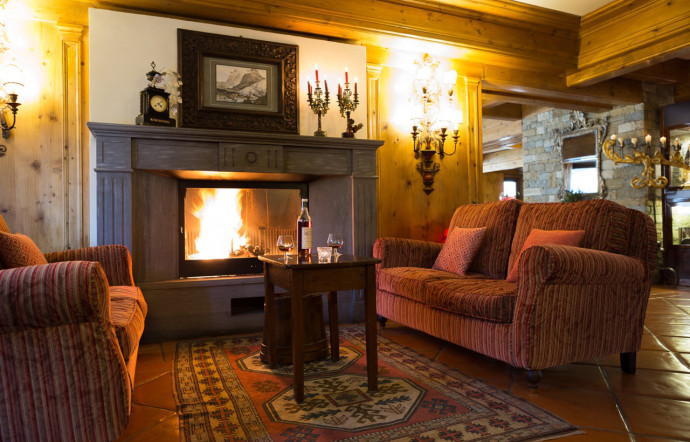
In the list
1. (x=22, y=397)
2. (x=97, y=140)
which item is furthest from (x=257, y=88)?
(x=22, y=397)

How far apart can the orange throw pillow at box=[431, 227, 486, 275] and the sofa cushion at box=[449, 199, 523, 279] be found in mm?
85

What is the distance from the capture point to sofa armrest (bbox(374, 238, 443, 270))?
3.55 metres

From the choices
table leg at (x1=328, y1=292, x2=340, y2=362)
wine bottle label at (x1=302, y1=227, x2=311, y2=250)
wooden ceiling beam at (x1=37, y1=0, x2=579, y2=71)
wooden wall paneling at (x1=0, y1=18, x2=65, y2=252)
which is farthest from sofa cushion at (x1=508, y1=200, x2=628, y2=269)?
wooden wall paneling at (x1=0, y1=18, x2=65, y2=252)

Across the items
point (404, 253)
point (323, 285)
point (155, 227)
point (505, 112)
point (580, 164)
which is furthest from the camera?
point (505, 112)

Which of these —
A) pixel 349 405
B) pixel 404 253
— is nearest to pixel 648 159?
pixel 404 253

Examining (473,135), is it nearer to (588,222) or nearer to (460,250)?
(460,250)

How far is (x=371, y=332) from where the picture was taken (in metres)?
2.23

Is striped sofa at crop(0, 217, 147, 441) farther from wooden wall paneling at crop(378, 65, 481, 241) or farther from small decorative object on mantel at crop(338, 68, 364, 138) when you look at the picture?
wooden wall paneling at crop(378, 65, 481, 241)

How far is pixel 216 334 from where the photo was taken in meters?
3.39

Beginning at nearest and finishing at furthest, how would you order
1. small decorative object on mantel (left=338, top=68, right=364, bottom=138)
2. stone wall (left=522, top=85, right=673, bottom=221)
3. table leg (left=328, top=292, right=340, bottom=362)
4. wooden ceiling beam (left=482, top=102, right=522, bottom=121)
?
table leg (left=328, top=292, right=340, bottom=362) < small decorative object on mantel (left=338, top=68, right=364, bottom=138) < stone wall (left=522, top=85, right=673, bottom=221) < wooden ceiling beam (left=482, top=102, right=522, bottom=121)

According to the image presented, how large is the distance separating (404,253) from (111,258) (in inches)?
82.5

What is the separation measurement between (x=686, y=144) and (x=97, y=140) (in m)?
6.89

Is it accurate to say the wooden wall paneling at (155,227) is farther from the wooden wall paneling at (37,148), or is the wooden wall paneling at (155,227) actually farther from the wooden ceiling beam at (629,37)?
the wooden ceiling beam at (629,37)

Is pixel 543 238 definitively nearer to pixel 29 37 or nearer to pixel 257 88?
pixel 257 88
